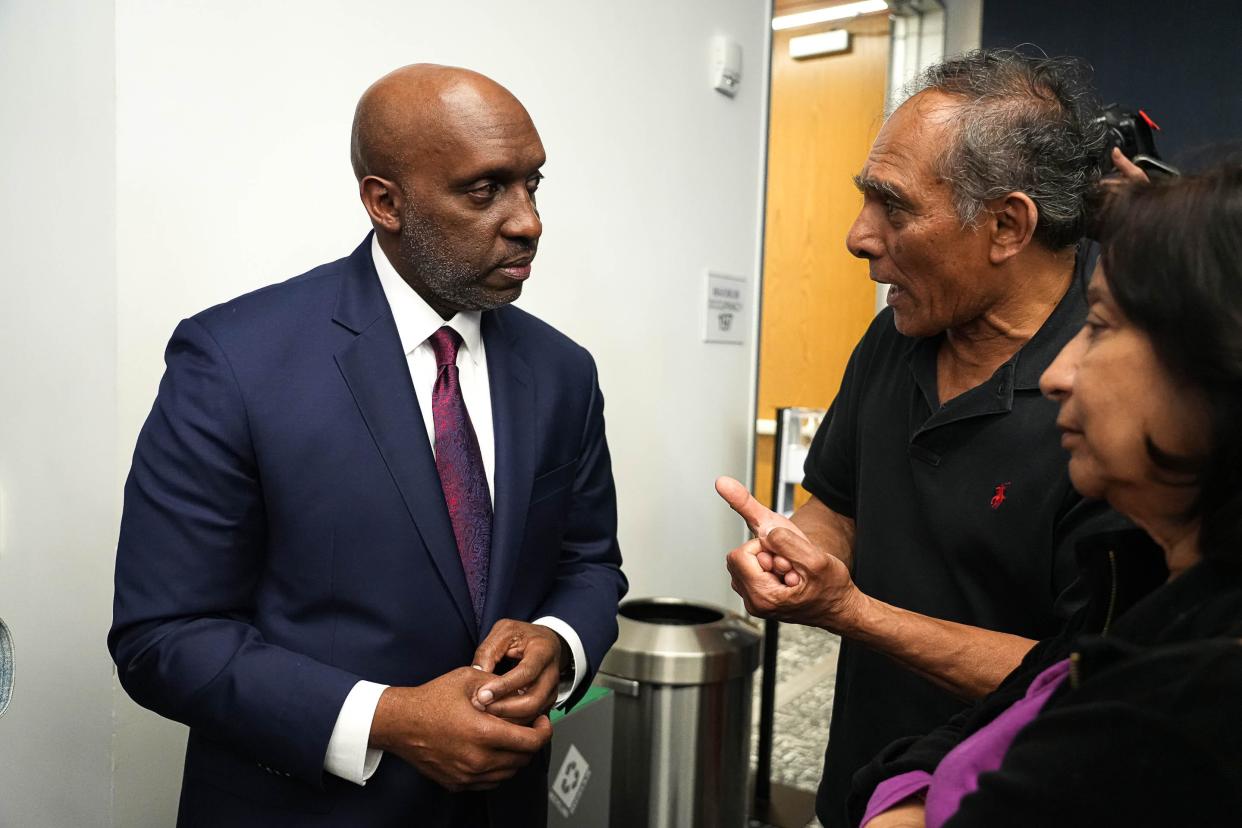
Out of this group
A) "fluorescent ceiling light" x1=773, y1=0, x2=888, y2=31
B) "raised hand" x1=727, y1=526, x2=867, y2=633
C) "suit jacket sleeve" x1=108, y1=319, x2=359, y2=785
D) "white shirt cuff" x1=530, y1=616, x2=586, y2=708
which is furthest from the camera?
"fluorescent ceiling light" x1=773, y1=0, x2=888, y2=31

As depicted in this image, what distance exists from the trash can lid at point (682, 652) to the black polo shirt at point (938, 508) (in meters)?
0.71

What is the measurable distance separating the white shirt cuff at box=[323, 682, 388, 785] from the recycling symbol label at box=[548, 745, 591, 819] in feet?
2.67

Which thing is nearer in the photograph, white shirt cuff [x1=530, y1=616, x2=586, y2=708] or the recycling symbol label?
white shirt cuff [x1=530, y1=616, x2=586, y2=708]

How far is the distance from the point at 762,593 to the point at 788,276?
147 inches

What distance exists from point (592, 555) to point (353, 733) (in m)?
0.50

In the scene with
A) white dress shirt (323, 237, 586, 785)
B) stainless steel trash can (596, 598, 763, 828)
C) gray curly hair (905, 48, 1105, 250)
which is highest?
gray curly hair (905, 48, 1105, 250)

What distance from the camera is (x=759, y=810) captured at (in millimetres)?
2855

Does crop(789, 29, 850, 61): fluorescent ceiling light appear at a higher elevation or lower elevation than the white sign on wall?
higher

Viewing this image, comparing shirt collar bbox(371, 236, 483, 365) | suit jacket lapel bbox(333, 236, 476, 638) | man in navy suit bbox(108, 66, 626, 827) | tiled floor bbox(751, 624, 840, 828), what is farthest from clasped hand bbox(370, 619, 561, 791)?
tiled floor bbox(751, 624, 840, 828)

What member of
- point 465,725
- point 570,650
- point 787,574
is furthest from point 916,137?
point 465,725

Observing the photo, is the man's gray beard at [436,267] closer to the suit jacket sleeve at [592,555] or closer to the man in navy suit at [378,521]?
the man in navy suit at [378,521]

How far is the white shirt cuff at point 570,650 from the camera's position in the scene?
1.33 meters

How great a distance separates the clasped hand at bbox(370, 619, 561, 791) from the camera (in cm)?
110

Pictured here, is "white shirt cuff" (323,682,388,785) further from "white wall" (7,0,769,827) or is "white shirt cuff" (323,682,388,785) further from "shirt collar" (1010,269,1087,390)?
"shirt collar" (1010,269,1087,390)
